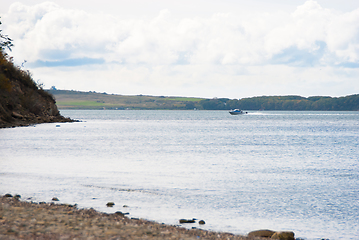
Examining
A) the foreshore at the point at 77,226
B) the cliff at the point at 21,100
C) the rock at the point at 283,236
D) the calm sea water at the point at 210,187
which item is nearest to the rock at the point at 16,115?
the cliff at the point at 21,100

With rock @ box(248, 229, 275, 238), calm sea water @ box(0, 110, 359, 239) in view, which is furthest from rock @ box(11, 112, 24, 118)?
rock @ box(248, 229, 275, 238)

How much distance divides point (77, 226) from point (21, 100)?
79.1m

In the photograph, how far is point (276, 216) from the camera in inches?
621

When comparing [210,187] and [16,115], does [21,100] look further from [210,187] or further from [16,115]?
[210,187]

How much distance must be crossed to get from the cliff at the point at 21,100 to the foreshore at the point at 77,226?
199ft

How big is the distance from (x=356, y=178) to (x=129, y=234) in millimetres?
19304

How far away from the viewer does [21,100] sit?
84.9 meters

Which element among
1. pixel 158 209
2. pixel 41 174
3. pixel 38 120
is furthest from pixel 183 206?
pixel 38 120

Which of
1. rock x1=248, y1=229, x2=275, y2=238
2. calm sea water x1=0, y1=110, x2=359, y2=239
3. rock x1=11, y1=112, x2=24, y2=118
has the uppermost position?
rock x1=11, y1=112, x2=24, y2=118

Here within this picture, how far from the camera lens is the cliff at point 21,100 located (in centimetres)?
7444

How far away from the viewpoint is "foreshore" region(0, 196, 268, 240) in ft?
35.4

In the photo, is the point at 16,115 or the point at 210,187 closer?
the point at 210,187

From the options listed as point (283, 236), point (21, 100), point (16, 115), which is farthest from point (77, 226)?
point (21, 100)

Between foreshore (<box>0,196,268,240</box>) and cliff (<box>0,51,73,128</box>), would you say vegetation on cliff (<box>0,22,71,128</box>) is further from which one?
foreshore (<box>0,196,268,240</box>)
